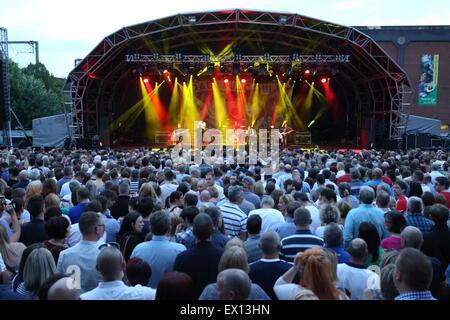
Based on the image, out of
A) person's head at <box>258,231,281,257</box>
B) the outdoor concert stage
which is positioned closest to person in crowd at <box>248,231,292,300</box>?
person's head at <box>258,231,281,257</box>

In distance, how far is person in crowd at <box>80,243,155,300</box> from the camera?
109 inches

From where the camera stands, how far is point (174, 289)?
8.46 ft

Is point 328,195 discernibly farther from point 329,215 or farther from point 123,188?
point 123,188

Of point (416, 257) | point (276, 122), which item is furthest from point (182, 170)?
point (276, 122)

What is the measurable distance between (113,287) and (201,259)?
0.85 meters

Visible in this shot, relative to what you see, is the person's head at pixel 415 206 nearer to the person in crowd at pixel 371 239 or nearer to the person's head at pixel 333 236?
the person in crowd at pixel 371 239

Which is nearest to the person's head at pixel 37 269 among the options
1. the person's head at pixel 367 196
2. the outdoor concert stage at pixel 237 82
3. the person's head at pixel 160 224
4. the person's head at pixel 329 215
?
the person's head at pixel 160 224

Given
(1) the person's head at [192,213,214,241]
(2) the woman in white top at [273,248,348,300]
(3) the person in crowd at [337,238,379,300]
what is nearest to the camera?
(2) the woman in white top at [273,248,348,300]

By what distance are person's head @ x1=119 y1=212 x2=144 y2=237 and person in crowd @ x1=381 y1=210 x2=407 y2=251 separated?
2.40 meters

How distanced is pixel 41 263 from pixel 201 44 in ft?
63.2

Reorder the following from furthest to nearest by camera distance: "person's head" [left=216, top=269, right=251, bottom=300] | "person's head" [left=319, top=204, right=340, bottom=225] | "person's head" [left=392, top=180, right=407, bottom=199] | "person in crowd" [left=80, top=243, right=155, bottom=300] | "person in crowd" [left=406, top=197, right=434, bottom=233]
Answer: "person's head" [left=392, top=180, right=407, bottom=199] < "person in crowd" [left=406, top=197, right=434, bottom=233] < "person's head" [left=319, top=204, right=340, bottom=225] < "person in crowd" [left=80, top=243, right=155, bottom=300] < "person's head" [left=216, top=269, right=251, bottom=300]

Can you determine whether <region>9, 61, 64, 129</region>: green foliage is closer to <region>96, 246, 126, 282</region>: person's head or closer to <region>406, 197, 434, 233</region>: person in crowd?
<region>406, 197, 434, 233</region>: person in crowd

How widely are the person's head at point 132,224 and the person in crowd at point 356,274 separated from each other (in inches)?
80.4

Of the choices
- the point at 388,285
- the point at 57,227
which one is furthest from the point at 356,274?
the point at 57,227
